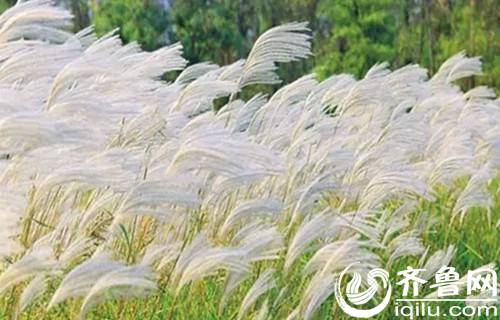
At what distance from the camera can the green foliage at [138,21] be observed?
20609 mm

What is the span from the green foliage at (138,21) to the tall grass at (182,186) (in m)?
17.0

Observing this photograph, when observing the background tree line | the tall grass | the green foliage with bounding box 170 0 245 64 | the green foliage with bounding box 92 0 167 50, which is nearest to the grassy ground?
Result: the tall grass

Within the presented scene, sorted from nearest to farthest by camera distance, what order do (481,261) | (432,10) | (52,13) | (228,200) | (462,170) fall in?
(52,13) < (228,200) < (462,170) < (481,261) < (432,10)

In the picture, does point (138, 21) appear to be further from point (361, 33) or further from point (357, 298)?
point (357, 298)

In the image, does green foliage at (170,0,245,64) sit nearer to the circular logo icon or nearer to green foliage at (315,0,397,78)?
green foliage at (315,0,397,78)

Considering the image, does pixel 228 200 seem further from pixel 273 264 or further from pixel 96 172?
pixel 96 172

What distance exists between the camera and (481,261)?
3.57 metres

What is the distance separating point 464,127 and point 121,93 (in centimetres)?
141

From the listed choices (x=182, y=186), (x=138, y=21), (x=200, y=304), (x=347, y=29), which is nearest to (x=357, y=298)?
(x=200, y=304)

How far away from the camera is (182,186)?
90.0 inches

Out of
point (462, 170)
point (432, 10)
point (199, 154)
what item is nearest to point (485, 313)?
point (462, 170)

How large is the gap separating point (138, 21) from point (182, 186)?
61.6ft

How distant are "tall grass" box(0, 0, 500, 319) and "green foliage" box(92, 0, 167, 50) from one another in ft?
55.7

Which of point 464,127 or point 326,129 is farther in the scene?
point 464,127
